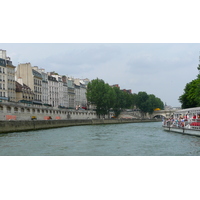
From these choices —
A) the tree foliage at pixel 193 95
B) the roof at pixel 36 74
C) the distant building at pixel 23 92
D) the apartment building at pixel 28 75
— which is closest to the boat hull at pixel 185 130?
the tree foliage at pixel 193 95

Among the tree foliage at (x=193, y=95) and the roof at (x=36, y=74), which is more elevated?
the roof at (x=36, y=74)

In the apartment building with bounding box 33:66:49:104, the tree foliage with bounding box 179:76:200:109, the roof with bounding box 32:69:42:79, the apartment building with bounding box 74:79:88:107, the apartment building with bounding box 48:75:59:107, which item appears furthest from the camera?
the apartment building with bounding box 74:79:88:107

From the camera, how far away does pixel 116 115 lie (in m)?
126

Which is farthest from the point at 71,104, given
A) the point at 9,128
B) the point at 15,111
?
the point at 9,128

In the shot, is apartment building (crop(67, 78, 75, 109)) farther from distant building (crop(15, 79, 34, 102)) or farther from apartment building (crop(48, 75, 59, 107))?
distant building (crop(15, 79, 34, 102))

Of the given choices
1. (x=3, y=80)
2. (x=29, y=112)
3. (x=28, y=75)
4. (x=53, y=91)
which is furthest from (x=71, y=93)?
(x=29, y=112)

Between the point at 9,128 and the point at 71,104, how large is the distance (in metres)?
80.6

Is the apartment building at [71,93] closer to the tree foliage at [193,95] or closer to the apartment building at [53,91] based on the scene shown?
the apartment building at [53,91]

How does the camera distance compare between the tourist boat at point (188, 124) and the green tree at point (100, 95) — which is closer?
the tourist boat at point (188, 124)

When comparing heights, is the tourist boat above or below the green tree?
below

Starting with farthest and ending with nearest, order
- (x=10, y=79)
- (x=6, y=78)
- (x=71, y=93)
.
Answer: (x=71, y=93)
(x=10, y=79)
(x=6, y=78)

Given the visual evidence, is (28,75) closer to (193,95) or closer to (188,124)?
(193,95)

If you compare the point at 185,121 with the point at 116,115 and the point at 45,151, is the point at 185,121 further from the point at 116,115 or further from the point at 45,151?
the point at 116,115

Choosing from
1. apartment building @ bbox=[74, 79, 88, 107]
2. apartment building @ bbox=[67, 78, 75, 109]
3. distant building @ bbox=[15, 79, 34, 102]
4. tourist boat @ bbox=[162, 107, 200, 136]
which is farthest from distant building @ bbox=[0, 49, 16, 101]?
apartment building @ bbox=[74, 79, 88, 107]
